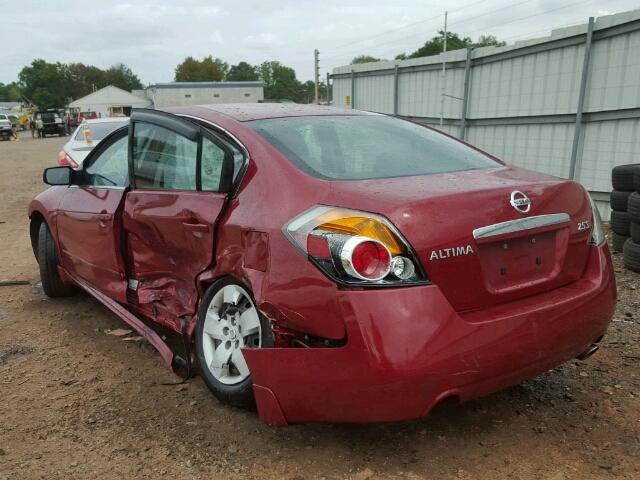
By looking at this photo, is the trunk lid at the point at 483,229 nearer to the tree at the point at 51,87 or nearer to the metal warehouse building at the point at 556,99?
the metal warehouse building at the point at 556,99

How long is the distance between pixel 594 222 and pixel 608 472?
1.11 metres

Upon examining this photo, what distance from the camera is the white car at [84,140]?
32.2ft

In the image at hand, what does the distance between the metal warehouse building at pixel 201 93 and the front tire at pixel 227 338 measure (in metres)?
50.7

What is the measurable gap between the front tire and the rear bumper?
0.27m

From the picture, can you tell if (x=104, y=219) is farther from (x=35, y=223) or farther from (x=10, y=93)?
(x=10, y=93)

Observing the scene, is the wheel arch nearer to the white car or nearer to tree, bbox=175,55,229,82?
the white car

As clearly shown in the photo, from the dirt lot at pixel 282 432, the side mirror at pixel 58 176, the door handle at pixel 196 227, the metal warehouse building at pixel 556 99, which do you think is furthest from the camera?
the metal warehouse building at pixel 556 99

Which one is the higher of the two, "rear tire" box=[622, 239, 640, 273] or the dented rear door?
the dented rear door

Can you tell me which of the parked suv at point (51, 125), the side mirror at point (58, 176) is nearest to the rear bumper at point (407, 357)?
the side mirror at point (58, 176)

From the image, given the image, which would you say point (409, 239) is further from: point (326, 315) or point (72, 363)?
point (72, 363)

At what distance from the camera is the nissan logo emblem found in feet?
7.68

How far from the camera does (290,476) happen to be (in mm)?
2342

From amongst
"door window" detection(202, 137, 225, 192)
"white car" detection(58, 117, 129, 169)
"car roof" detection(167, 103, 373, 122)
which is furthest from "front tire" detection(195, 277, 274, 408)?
"white car" detection(58, 117, 129, 169)

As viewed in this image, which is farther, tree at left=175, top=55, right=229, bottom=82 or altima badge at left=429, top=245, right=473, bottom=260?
tree at left=175, top=55, right=229, bottom=82
